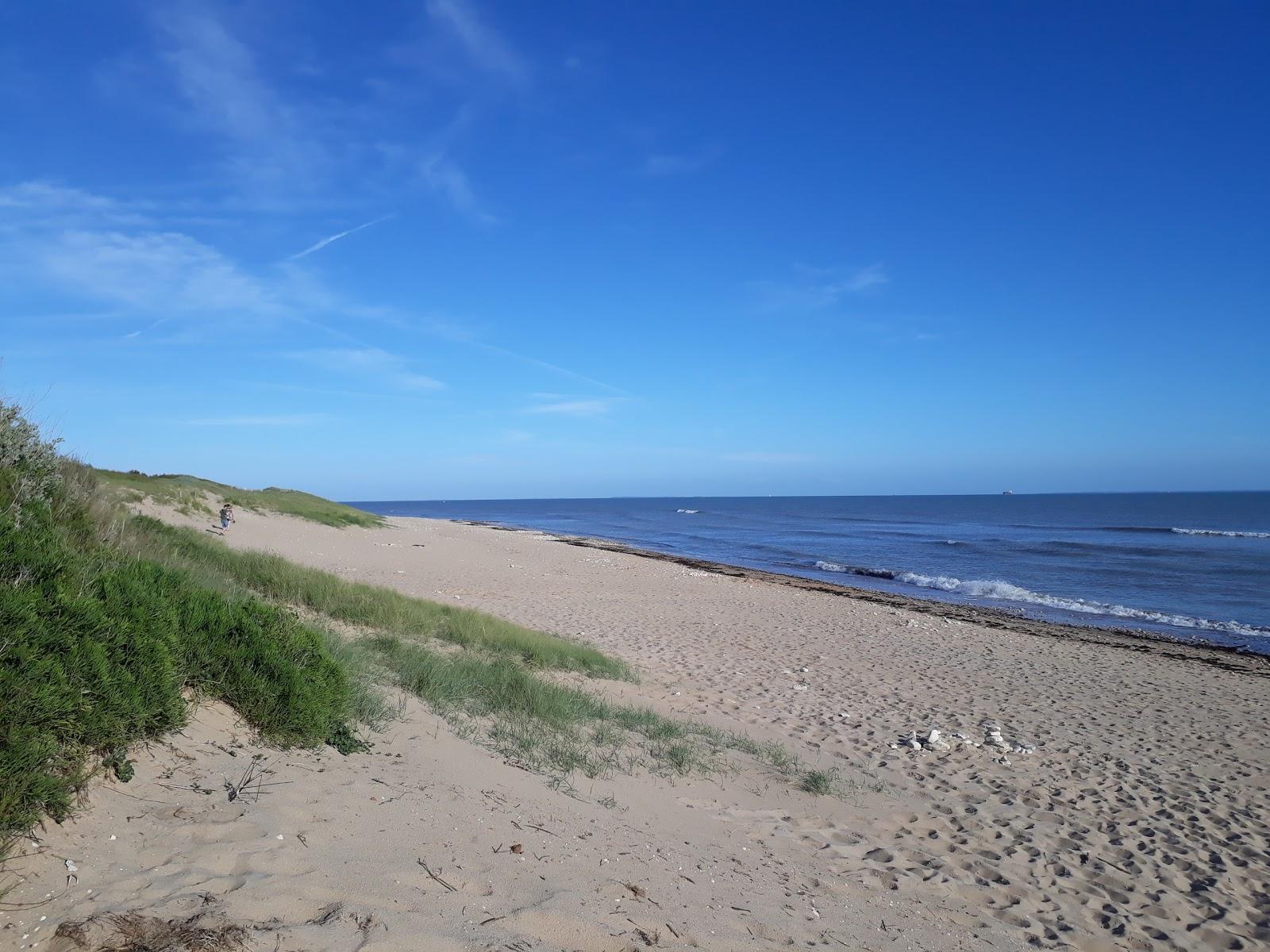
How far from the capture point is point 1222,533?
5403 centimetres

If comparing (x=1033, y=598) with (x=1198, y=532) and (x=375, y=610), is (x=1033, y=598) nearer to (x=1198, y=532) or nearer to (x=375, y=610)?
(x=375, y=610)

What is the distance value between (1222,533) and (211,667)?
67.6 m

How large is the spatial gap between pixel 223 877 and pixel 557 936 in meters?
1.52

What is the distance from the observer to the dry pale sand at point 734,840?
327 cm

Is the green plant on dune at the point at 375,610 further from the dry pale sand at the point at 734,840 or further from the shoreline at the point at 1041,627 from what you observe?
the shoreline at the point at 1041,627

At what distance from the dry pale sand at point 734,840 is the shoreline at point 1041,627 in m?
5.29

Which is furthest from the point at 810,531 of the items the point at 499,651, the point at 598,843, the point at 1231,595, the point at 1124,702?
the point at 598,843

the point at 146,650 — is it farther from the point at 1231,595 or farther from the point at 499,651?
the point at 1231,595

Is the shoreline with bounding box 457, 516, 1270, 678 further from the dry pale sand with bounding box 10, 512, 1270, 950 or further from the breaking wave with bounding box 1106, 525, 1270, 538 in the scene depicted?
the breaking wave with bounding box 1106, 525, 1270, 538

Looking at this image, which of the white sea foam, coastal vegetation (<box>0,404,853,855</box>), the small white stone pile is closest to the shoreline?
the small white stone pile

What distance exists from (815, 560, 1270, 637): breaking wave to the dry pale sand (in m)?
10.4

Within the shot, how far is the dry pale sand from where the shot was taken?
3266 mm

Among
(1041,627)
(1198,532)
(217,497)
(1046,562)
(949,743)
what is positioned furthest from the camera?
(1198,532)

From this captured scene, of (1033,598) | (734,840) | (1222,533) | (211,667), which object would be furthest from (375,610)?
(1222,533)
